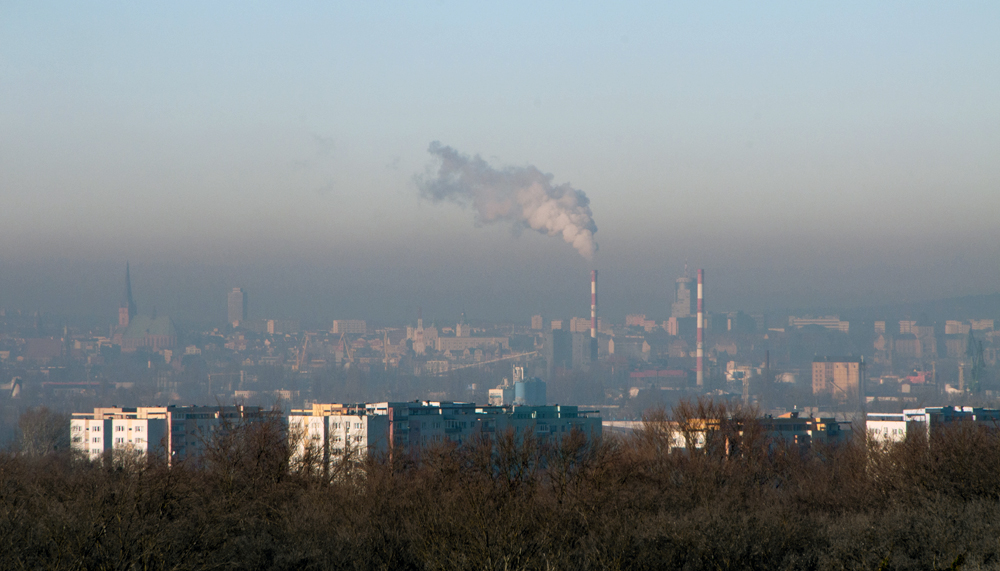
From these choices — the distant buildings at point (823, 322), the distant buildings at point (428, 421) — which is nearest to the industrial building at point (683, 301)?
the distant buildings at point (823, 322)

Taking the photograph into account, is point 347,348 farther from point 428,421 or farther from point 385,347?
point 428,421

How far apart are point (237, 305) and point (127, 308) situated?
19.6m

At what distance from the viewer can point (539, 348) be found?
143 meters

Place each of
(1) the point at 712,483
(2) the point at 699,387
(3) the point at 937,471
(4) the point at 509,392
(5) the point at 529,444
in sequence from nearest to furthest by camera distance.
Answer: (3) the point at 937,471 < (1) the point at 712,483 < (5) the point at 529,444 < (4) the point at 509,392 < (2) the point at 699,387

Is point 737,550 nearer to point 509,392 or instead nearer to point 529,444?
point 529,444

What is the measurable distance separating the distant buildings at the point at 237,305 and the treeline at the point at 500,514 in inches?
6634

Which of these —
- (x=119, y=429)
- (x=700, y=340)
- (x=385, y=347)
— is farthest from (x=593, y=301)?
(x=119, y=429)

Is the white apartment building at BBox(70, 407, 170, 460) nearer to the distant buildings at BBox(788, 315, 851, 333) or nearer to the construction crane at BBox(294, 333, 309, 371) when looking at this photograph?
the construction crane at BBox(294, 333, 309, 371)

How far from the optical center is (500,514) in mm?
12578

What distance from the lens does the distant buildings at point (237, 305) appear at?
7224 inches

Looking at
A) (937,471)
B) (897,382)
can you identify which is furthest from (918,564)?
(897,382)

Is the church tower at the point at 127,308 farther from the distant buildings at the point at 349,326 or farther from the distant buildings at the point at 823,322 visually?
the distant buildings at the point at 823,322

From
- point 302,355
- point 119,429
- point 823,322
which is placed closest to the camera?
point 119,429

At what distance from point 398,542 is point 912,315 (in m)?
168
